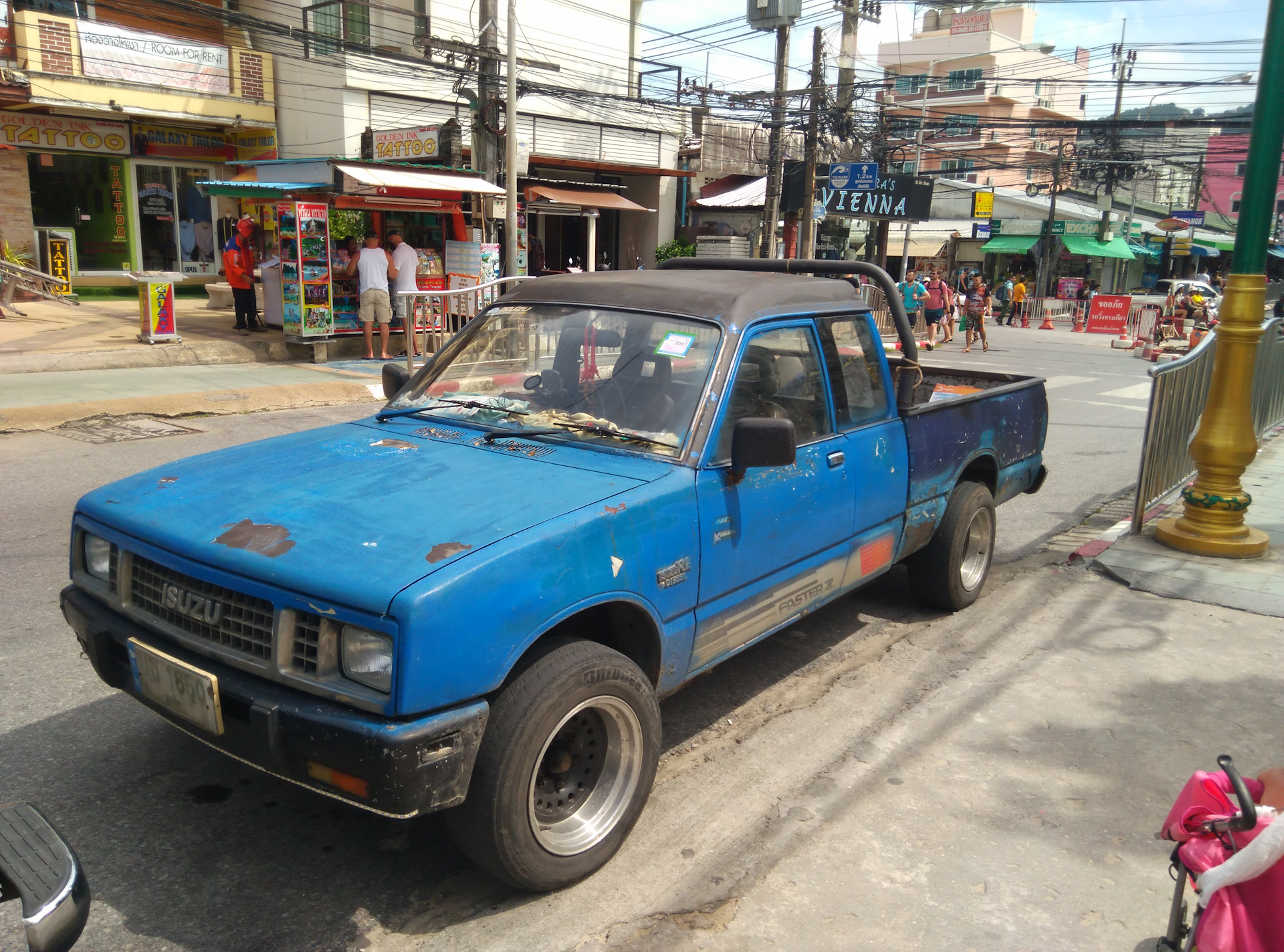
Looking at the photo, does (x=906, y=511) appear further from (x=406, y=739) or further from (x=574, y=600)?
(x=406, y=739)

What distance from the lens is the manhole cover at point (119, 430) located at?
9.33m

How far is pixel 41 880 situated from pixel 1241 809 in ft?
8.10

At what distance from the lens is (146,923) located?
2754mm

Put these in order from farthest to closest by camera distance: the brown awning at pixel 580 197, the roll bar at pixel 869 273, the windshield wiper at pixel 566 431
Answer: the brown awning at pixel 580 197
the roll bar at pixel 869 273
the windshield wiper at pixel 566 431

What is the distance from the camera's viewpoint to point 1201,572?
6391 mm

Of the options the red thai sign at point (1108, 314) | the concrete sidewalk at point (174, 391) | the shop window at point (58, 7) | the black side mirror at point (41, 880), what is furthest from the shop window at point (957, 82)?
the black side mirror at point (41, 880)

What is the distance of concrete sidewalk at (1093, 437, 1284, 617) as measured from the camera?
597 centimetres

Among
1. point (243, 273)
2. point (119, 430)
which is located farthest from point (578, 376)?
point (243, 273)

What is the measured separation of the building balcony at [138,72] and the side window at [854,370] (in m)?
19.3

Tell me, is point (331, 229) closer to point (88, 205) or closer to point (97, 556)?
point (88, 205)

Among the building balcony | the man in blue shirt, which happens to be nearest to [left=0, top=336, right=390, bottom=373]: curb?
the building balcony

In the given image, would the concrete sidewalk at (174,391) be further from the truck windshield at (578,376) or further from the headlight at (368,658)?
the headlight at (368,658)

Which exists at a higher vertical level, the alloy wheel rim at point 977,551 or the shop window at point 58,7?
the shop window at point 58,7

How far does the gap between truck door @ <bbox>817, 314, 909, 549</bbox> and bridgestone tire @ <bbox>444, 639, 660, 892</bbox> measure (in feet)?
5.58
